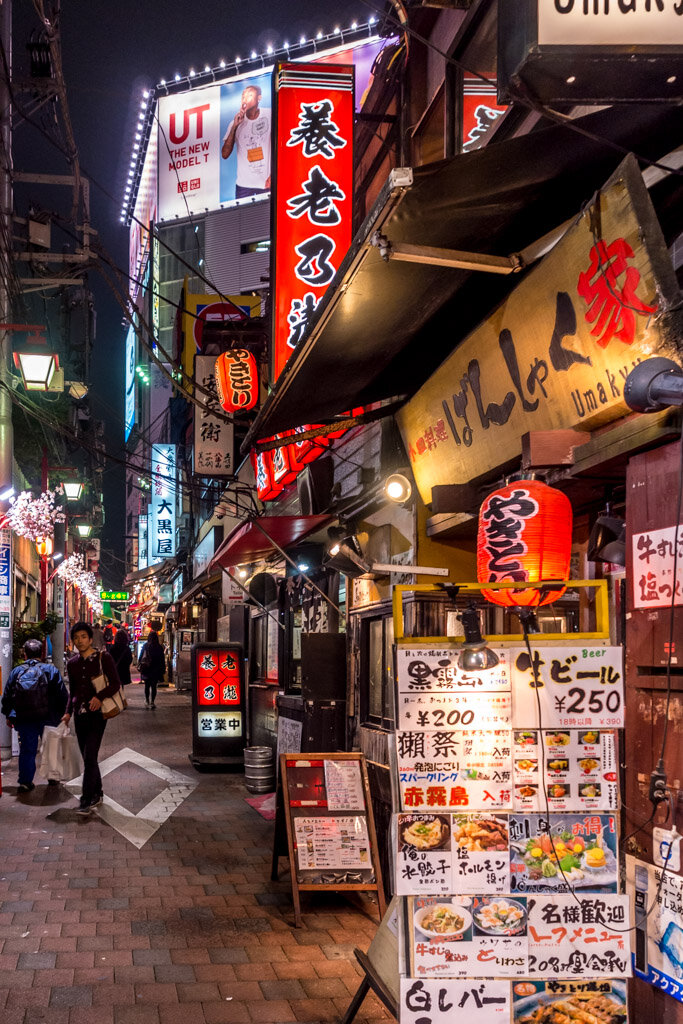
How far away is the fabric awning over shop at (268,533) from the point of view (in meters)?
11.0

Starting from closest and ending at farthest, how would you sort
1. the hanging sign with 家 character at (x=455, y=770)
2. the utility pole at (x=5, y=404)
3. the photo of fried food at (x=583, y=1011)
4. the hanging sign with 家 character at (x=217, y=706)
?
1. the photo of fried food at (x=583, y=1011)
2. the hanging sign with 家 character at (x=455, y=770)
3. the hanging sign with 家 character at (x=217, y=706)
4. the utility pole at (x=5, y=404)

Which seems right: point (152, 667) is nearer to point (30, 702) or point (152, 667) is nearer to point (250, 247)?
point (30, 702)

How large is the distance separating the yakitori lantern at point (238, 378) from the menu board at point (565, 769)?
38.9 feet

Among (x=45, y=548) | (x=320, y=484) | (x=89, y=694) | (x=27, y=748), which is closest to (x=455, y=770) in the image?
(x=89, y=694)

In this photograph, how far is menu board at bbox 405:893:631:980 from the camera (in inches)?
184

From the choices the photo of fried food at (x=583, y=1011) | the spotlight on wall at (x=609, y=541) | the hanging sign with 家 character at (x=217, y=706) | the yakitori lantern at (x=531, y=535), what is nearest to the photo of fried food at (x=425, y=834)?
the photo of fried food at (x=583, y=1011)

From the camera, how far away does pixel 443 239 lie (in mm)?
6441

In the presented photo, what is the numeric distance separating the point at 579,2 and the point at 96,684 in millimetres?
9780

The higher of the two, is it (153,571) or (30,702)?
(153,571)

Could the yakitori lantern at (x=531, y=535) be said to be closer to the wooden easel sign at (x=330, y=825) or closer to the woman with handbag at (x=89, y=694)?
the wooden easel sign at (x=330, y=825)

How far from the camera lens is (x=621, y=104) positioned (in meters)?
4.79

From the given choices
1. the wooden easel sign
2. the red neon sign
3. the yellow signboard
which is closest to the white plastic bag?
the red neon sign

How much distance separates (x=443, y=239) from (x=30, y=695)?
32.4 feet

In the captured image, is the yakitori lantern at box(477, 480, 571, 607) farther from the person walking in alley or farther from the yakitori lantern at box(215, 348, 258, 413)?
the person walking in alley
